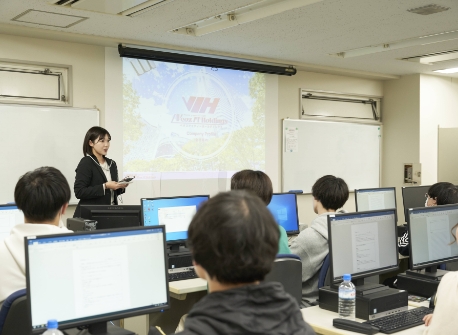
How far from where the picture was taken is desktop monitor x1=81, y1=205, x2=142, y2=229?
351cm

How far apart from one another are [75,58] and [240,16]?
71.4 inches

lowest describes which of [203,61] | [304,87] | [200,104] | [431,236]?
[431,236]

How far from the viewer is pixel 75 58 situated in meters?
5.46

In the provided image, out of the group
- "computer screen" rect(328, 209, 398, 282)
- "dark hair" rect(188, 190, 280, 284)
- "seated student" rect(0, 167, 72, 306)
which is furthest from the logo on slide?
"dark hair" rect(188, 190, 280, 284)

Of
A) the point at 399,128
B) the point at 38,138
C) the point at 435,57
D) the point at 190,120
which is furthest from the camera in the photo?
the point at 399,128

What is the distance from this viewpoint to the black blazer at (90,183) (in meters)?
4.62

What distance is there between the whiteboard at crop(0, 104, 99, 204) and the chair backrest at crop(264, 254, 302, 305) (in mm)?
3157

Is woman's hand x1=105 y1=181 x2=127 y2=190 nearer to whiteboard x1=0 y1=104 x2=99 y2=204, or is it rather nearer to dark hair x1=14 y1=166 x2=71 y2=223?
whiteboard x1=0 y1=104 x2=99 y2=204

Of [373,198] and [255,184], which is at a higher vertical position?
[255,184]

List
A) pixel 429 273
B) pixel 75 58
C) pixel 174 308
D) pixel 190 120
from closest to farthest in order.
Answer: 1. pixel 429 273
2. pixel 174 308
3. pixel 75 58
4. pixel 190 120

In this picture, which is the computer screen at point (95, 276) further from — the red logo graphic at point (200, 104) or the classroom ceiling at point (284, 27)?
the red logo graphic at point (200, 104)

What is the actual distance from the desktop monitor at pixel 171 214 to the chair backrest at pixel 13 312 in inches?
64.6

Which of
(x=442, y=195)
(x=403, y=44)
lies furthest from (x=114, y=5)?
(x=403, y=44)

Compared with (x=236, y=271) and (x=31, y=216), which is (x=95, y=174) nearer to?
(x=31, y=216)
